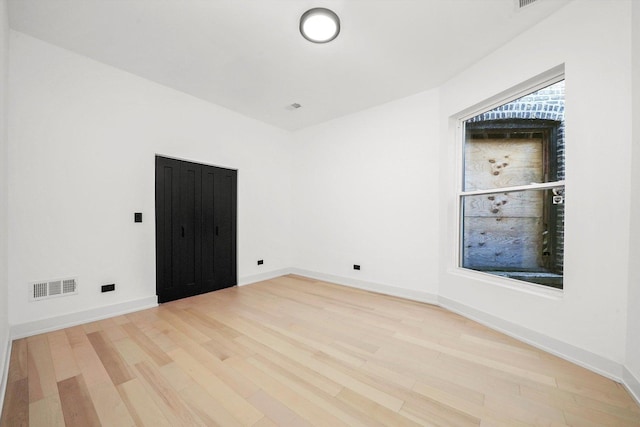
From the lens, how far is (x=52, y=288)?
2.42 meters

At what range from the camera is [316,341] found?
224 cm

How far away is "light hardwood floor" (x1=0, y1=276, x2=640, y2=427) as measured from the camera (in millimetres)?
1396

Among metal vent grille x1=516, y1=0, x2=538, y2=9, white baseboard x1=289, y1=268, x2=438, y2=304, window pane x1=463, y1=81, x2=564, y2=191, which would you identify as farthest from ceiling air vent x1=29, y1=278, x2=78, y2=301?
metal vent grille x1=516, y1=0, x2=538, y2=9

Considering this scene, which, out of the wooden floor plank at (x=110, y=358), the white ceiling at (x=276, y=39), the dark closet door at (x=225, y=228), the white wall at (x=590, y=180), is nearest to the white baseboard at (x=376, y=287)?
the white wall at (x=590, y=180)

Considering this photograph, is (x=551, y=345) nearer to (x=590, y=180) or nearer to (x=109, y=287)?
(x=590, y=180)

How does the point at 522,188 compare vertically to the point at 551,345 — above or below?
above

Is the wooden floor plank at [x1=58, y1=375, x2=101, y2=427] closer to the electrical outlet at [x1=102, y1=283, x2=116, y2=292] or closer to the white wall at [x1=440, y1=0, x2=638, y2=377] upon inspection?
the electrical outlet at [x1=102, y1=283, x2=116, y2=292]

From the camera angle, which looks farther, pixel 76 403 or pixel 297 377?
pixel 297 377

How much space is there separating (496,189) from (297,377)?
2689 millimetres

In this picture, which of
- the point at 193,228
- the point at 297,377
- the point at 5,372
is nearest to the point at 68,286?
the point at 5,372

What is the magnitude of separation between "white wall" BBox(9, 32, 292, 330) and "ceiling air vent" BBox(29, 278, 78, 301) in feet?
0.16

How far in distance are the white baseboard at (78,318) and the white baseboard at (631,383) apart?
14.4ft

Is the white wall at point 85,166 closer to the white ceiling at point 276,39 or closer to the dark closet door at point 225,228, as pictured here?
the white ceiling at point 276,39

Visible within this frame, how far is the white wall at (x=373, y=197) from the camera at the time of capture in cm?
329
